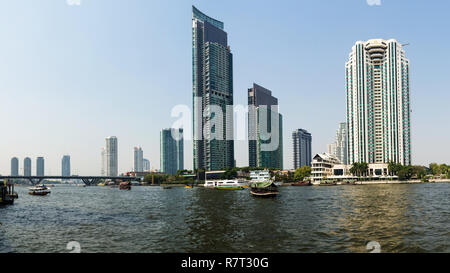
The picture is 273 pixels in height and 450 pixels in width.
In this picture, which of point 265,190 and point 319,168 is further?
point 319,168

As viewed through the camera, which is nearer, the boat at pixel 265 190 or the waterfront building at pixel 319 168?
the boat at pixel 265 190

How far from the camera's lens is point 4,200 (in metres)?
70.9

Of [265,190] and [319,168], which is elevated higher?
[265,190]

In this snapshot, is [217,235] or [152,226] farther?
[152,226]

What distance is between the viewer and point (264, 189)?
269 ft

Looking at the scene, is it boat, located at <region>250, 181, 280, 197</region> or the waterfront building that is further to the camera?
the waterfront building
